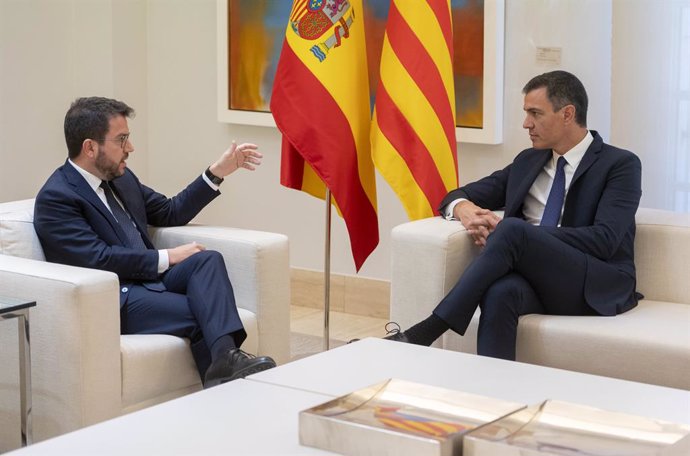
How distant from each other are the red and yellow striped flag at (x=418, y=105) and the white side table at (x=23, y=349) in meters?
1.79

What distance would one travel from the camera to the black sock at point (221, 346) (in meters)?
3.74

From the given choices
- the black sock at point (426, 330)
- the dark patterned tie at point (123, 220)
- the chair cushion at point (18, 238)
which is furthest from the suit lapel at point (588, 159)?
the chair cushion at point (18, 238)

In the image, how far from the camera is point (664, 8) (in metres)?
4.85

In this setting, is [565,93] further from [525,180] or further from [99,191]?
[99,191]

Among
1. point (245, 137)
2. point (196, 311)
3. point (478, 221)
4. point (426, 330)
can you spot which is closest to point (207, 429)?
point (196, 311)

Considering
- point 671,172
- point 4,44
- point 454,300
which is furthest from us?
point 4,44

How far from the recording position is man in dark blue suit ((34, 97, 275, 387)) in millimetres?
3861

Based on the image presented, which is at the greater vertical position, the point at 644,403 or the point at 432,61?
the point at 432,61

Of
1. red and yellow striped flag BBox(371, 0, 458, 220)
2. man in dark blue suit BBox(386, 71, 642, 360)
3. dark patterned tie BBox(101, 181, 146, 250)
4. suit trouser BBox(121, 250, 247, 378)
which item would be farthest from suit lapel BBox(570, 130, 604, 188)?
dark patterned tie BBox(101, 181, 146, 250)

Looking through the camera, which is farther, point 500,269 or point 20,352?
point 500,269

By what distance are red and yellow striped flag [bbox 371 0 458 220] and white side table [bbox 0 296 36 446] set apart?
179 centimetres

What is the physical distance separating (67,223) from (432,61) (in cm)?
170

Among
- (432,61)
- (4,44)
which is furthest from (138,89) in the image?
(432,61)

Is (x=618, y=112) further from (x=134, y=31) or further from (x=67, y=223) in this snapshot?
(x=134, y=31)
